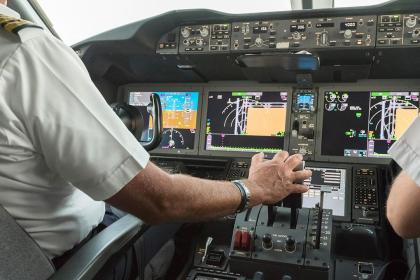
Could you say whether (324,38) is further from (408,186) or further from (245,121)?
(408,186)

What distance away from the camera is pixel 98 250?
1.13 meters

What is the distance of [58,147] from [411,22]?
5.31ft

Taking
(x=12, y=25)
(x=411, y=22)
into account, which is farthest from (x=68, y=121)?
(x=411, y=22)

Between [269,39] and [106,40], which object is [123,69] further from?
[269,39]

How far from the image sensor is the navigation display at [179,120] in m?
2.60

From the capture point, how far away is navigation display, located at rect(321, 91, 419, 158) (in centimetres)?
223

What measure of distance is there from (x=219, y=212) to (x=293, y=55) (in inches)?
39.4

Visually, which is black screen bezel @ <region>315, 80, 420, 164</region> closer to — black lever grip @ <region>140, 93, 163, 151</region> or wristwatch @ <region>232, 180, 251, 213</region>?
black lever grip @ <region>140, 93, 163, 151</region>

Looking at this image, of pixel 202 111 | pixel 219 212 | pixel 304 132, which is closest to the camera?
pixel 219 212

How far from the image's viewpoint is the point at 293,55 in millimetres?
1997

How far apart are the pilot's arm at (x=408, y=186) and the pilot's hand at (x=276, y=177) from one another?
41 centimetres

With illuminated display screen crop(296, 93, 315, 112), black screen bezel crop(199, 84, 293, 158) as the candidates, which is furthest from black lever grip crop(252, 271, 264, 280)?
illuminated display screen crop(296, 93, 315, 112)

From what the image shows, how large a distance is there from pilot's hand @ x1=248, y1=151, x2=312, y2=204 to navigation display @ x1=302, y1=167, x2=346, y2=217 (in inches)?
26.9

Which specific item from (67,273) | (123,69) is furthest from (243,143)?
(67,273)
